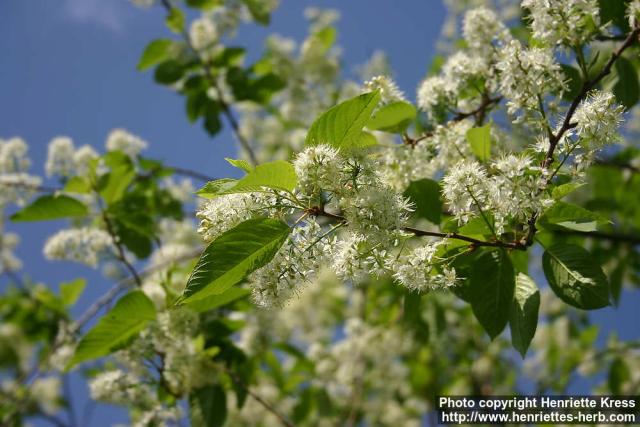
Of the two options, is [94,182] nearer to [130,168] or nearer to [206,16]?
[130,168]

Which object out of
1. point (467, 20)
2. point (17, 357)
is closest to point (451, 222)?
point (467, 20)

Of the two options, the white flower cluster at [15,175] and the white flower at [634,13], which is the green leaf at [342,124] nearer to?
the white flower at [634,13]

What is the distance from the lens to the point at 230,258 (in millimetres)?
1631

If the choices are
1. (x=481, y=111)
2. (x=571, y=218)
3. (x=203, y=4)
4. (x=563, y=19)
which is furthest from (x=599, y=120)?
(x=203, y=4)

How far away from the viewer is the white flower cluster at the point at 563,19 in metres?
2.02

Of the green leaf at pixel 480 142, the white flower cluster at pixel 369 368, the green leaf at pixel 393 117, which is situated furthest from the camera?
the white flower cluster at pixel 369 368

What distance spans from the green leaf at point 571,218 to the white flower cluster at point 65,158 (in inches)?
148

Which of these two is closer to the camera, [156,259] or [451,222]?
[451,222]

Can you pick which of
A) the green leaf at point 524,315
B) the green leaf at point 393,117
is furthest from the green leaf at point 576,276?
the green leaf at point 393,117

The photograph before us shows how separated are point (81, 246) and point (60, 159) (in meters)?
0.98

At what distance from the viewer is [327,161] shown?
5.45 feet

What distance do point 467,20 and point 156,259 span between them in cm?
489

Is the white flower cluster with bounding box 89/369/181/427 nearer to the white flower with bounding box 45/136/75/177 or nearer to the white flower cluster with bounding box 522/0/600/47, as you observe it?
the white flower with bounding box 45/136/75/177

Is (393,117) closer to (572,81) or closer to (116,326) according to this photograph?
(572,81)
